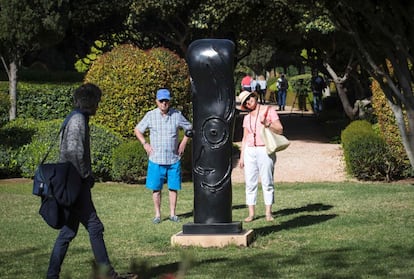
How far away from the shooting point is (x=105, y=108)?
19469 mm

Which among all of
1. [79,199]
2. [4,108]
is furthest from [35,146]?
[79,199]

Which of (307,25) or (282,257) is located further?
(307,25)

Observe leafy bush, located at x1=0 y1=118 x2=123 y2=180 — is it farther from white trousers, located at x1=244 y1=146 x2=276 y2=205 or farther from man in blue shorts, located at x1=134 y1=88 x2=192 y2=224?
white trousers, located at x1=244 y1=146 x2=276 y2=205

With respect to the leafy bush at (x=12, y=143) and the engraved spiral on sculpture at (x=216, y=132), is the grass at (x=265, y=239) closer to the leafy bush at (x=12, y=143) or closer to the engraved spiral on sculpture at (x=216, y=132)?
the engraved spiral on sculpture at (x=216, y=132)

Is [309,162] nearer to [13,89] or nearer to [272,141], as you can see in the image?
[13,89]

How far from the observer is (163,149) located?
1170 centimetres

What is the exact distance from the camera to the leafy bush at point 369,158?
1750cm

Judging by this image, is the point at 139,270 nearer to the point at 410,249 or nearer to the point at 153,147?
the point at 410,249

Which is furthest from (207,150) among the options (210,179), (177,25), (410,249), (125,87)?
(177,25)

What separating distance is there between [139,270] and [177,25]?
86.2ft

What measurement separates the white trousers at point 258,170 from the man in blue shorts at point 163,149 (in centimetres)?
86

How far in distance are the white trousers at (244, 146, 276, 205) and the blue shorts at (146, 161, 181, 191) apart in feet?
2.90

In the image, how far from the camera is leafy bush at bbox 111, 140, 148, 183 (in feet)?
55.8

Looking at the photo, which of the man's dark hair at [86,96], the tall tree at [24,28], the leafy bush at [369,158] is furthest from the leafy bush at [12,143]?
the man's dark hair at [86,96]
